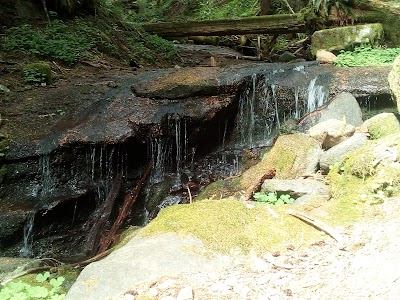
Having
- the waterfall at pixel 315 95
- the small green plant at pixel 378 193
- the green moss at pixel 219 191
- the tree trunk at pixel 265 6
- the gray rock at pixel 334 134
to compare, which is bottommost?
the green moss at pixel 219 191

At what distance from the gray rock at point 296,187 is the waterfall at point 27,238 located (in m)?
3.28

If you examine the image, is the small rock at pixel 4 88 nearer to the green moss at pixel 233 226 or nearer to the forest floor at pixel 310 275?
the green moss at pixel 233 226

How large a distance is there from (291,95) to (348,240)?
5.13 metres

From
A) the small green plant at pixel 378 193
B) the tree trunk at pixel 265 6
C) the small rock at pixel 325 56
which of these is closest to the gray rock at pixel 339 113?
the small rock at pixel 325 56

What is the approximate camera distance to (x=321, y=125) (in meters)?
6.12

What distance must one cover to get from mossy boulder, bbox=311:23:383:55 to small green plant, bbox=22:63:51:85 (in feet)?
20.6

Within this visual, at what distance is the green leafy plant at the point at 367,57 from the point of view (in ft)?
26.2

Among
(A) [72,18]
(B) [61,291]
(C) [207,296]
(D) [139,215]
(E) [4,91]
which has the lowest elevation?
(D) [139,215]

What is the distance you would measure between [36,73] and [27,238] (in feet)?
13.1

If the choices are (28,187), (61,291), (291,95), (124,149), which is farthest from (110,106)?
(61,291)

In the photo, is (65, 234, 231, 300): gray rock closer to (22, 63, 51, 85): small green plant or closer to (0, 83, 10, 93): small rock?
(0, 83, 10, 93): small rock

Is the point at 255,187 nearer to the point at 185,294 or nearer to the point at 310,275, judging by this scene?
the point at 310,275

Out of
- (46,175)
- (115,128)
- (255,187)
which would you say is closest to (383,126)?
(255,187)

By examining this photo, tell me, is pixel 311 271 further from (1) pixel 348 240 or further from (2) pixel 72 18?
(2) pixel 72 18
